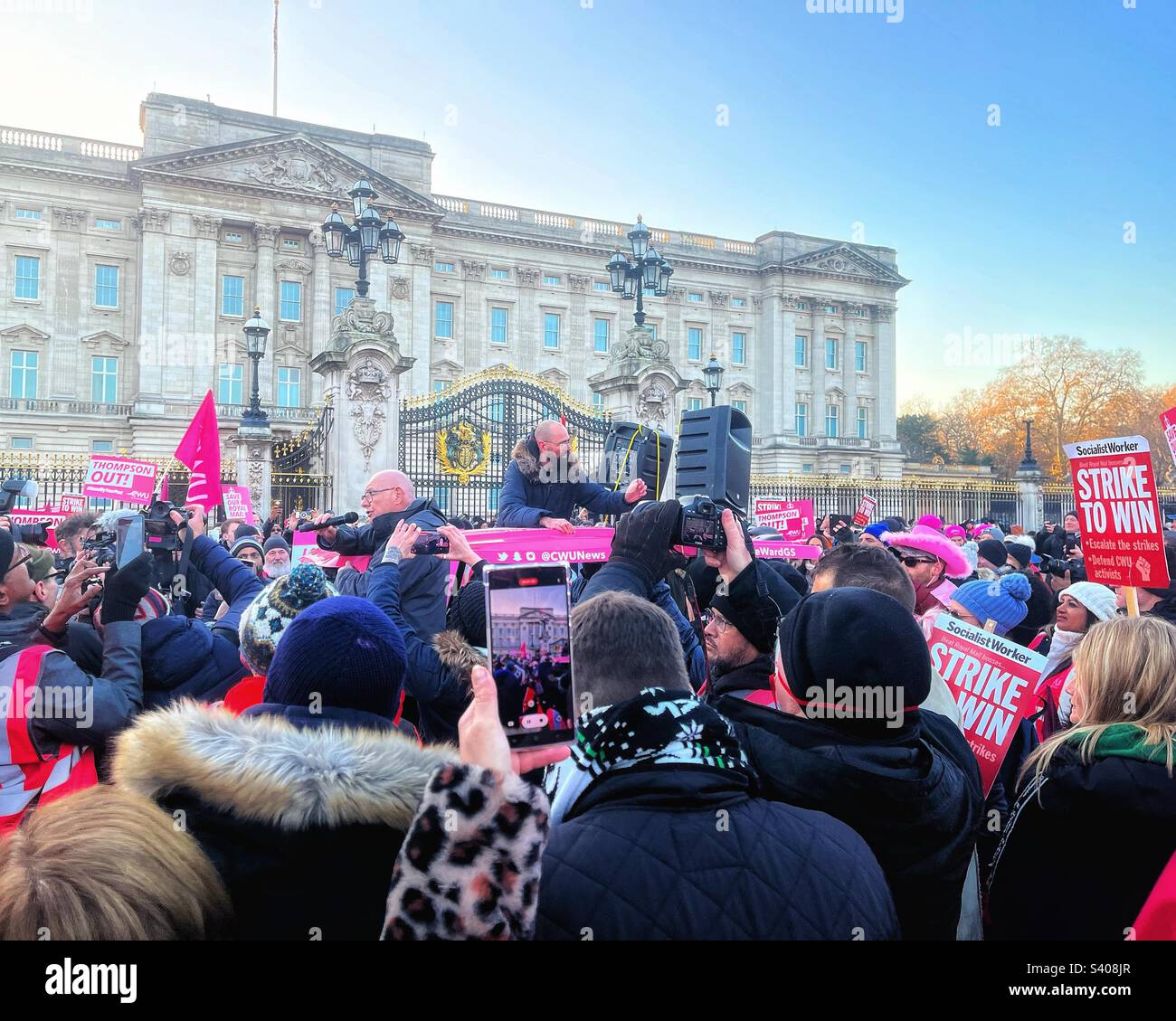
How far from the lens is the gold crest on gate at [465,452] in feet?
61.3

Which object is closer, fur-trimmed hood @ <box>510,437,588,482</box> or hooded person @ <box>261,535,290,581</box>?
fur-trimmed hood @ <box>510,437,588,482</box>

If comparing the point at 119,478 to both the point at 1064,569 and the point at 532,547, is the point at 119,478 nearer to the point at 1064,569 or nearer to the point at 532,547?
the point at 532,547

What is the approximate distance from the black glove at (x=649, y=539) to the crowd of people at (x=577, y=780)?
1 cm

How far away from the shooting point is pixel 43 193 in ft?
126

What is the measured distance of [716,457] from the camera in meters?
4.99

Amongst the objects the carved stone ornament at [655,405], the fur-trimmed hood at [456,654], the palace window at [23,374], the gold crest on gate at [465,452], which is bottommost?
the fur-trimmed hood at [456,654]

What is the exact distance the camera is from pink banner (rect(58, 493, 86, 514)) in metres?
12.9

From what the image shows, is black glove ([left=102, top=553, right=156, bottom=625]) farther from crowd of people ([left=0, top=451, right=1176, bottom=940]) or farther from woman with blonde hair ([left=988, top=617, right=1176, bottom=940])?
woman with blonde hair ([left=988, top=617, right=1176, bottom=940])

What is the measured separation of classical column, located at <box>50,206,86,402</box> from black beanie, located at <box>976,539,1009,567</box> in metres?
40.2

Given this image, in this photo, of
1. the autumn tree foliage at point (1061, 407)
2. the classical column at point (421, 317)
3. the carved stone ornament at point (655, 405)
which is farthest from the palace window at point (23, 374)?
the autumn tree foliage at point (1061, 407)

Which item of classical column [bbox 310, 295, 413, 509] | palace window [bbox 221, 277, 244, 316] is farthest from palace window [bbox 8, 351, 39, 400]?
classical column [bbox 310, 295, 413, 509]

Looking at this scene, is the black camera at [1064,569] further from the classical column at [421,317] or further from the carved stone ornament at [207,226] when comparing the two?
the carved stone ornament at [207,226]

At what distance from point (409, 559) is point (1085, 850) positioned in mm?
3286
